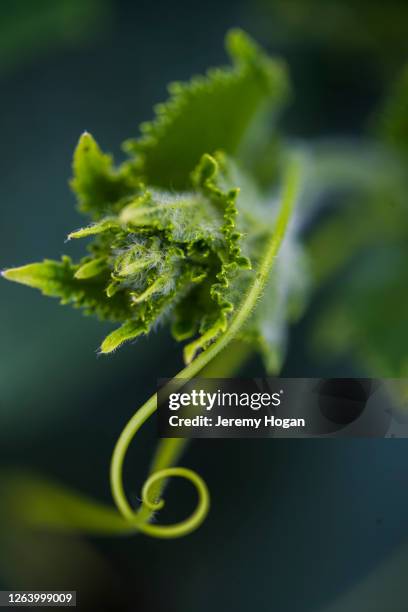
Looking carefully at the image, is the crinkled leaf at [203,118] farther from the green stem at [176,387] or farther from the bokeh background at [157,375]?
the bokeh background at [157,375]

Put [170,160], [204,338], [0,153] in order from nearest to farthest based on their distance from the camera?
[204,338] → [170,160] → [0,153]

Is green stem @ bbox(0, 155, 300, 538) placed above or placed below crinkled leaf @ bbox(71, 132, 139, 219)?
below

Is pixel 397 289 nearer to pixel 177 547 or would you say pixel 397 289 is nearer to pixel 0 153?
pixel 177 547

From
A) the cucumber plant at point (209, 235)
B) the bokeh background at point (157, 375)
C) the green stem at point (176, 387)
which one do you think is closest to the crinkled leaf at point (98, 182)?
the cucumber plant at point (209, 235)

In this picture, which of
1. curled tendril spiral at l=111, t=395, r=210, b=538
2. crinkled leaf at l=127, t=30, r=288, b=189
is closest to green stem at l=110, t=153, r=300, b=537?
curled tendril spiral at l=111, t=395, r=210, b=538

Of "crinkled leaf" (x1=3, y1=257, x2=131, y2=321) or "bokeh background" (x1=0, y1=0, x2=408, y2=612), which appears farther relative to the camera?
"bokeh background" (x1=0, y1=0, x2=408, y2=612)

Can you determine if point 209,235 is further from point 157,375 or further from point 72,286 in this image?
point 157,375

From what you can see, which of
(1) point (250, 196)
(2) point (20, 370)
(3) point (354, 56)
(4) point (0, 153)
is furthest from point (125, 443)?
(3) point (354, 56)

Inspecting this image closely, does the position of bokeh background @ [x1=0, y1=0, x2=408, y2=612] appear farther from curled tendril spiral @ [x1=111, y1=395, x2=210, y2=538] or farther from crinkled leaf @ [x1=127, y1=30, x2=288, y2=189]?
crinkled leaf @ [x1=127, y1=30, x2=288, y2=189]
